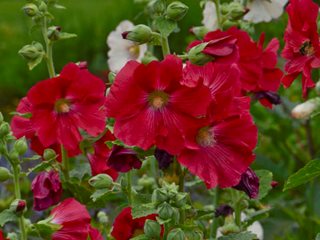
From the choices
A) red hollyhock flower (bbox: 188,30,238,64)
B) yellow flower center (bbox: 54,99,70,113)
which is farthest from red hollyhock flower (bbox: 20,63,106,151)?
red hollyhock flower (bbox: 188,30,238,64)

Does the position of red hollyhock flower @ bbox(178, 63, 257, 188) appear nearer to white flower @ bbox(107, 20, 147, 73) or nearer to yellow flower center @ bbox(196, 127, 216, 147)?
yellow flower center @ bbox(196, 127, 216, 147)

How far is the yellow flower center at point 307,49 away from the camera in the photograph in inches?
52.7

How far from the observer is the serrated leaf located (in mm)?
1162

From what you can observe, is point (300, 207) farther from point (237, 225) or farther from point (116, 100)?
point (116, 100)

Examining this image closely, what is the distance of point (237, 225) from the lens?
1.54m

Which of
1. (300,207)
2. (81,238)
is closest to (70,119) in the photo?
(81,238)

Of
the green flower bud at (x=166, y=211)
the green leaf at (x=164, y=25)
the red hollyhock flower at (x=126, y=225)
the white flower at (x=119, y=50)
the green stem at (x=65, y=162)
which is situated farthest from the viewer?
the white flower at (x=119, y=50)

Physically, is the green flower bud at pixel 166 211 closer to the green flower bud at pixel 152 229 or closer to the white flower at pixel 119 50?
the green flower bud at pixel 152 229

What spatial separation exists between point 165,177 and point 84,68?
267 mm

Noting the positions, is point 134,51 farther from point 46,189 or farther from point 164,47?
point 164,47

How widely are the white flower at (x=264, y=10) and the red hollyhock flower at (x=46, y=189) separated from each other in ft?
1.77

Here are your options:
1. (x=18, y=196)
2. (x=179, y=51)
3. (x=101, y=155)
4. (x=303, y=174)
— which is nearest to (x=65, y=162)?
→ (x=101, y=155)

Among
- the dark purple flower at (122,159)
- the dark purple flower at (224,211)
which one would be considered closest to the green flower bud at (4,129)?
the dark purple flower at (122,159)

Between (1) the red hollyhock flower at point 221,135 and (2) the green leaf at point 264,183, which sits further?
(2) the green leaf at point 264,183
